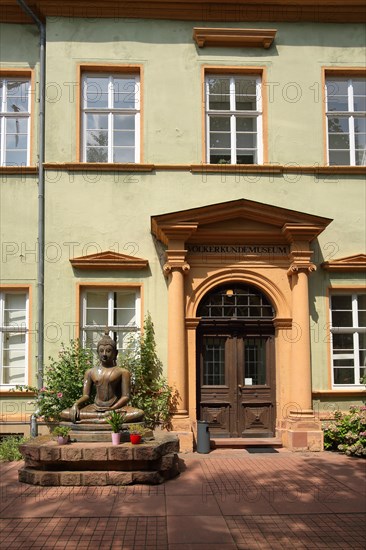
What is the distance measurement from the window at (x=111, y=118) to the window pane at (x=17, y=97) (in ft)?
4.27

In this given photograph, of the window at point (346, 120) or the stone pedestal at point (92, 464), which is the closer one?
the stone pedestal at point (92, 464)

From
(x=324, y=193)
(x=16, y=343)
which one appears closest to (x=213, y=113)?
(x=324, y=193)

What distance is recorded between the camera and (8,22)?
1344cm

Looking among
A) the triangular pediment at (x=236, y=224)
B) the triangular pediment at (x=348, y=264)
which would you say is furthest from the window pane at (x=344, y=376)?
the triangular pediment at (x=236, y=224)

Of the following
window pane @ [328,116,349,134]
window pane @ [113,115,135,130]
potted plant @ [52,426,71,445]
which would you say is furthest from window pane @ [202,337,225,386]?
window pane @ [328,116,349,134]

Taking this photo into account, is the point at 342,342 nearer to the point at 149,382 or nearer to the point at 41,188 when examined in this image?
the point at 149,382

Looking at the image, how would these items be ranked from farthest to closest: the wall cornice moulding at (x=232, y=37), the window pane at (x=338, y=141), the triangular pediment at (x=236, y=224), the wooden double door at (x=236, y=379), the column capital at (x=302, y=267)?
the window pane at (x=338, y=141)
the wall cornice moulding at (x=232, y=37)
the wooden double door at (x=236, y=379)
the column capital at (x=302, y=267)
the triangular pediment at (x=236, y=224)

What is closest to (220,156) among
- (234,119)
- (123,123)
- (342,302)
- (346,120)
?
(234,119)

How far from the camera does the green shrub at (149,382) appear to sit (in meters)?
12.0

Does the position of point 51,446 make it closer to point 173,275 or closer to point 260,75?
point 173,275

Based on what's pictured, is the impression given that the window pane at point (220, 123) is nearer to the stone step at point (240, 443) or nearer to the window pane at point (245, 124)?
the window pane at point (245, 124)

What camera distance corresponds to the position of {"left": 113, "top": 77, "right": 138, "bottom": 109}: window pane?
13414 mm

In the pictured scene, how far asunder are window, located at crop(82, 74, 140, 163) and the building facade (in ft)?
0.10

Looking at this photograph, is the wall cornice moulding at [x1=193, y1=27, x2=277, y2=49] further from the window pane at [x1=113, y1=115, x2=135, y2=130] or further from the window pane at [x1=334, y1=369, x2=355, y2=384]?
the window pane at [x1=334, y1=369, x2=355, y2=384]
